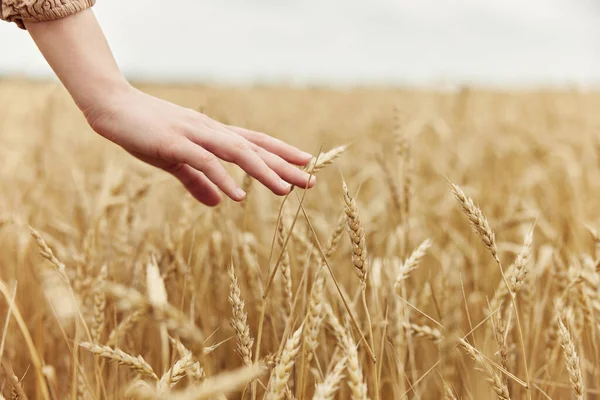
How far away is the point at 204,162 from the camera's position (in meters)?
0.91

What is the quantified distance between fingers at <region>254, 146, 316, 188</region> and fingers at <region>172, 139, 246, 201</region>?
0.08m

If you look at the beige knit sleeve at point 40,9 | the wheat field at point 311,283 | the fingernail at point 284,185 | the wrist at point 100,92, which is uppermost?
the beige knit sleeve at point 40,9

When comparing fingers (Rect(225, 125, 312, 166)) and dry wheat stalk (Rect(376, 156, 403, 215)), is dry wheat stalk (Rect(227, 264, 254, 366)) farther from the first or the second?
dry wheat stalk (Rect(376, 156, 403, 215))

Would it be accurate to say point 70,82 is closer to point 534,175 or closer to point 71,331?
point 71,331

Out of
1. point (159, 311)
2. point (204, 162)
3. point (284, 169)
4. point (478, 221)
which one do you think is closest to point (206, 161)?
point (204, 162)

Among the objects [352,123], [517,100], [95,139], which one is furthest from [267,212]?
[517,100]

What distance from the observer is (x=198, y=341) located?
0.40 meters

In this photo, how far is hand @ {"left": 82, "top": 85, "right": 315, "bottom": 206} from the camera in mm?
906

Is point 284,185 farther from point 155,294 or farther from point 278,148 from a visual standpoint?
point 155,294

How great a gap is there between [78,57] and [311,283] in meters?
0.69

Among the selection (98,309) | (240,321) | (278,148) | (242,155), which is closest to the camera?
(240,321)

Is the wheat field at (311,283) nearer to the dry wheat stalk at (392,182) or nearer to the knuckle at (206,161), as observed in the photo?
the dry wheat stalk at (392,182)

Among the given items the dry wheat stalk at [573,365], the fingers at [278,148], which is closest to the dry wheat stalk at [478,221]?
the dry wheat stalk at [573,365]

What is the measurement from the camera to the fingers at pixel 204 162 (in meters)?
0.91
